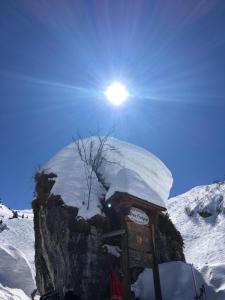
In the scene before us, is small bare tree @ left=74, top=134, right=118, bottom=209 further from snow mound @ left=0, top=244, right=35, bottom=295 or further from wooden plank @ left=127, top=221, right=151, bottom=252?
snow mound @ left=0, top=244, right=35, bottom=295

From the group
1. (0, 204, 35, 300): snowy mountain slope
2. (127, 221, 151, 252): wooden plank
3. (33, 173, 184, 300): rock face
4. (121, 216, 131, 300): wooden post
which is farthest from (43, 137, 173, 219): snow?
(0, 204, 35, 300): snowy mountain slope

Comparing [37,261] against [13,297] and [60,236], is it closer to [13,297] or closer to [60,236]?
[60,236]

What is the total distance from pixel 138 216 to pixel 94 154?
590 centimetres

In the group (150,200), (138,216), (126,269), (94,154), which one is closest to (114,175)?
(94,154)

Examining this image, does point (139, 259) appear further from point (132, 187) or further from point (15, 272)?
point (15, 272)

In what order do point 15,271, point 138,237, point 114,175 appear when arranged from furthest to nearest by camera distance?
point 15,271, point 114,175, point 138,237

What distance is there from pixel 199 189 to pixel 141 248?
98.1 ft

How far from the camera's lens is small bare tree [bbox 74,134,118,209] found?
1675 cm

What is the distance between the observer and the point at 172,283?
1291cm

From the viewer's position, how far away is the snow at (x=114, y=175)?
1354cm

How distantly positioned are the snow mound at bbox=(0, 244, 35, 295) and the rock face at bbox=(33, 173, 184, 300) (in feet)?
36.9

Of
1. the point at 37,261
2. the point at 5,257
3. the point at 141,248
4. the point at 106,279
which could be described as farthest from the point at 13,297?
the point at 141,248

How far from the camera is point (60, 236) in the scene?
1415 centimetres

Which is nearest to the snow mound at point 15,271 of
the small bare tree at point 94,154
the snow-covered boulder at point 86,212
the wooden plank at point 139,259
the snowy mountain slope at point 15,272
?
the snowy mountain slope at point 15,272
